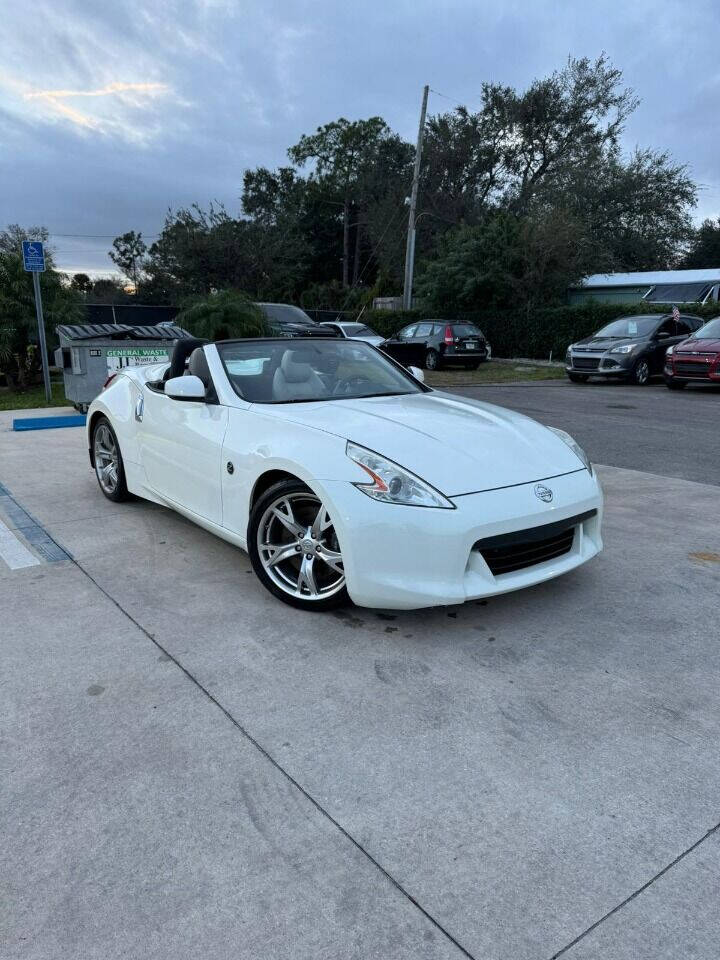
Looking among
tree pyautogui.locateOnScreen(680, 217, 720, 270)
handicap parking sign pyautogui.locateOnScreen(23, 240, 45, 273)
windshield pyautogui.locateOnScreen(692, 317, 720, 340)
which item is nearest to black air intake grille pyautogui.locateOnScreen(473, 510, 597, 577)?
handicap parking sign pyautogui.locateOnScreen(23, 240, 45, 273)

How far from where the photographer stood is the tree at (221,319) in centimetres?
1366

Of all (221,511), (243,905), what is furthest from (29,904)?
(221,511)

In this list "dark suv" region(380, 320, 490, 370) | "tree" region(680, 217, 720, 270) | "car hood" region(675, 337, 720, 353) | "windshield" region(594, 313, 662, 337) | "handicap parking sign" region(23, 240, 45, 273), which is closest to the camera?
"handicap parking sign" region(23, 240, 45, 273)

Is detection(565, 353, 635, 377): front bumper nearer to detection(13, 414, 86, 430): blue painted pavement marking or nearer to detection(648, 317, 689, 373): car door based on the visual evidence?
detection(648, 317, 689, 373): car door

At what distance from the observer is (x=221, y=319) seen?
13.8m

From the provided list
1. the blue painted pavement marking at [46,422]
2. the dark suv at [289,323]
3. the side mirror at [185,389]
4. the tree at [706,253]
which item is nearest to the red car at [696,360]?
the dark suv at [289,323]

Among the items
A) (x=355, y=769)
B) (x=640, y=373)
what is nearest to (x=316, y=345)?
(x=355, y=769)

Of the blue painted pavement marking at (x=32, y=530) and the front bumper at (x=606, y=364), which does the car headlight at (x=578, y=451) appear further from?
the front bumper at (x=606, y=364)

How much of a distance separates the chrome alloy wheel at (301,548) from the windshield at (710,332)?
1417 cm

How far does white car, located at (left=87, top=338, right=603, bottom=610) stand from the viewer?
3.04 meters

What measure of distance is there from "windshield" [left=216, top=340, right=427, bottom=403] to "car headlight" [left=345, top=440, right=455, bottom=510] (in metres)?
0.99

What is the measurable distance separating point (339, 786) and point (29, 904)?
2.92 feet

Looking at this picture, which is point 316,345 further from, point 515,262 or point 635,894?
point 515,262

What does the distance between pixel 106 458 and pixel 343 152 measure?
59.7m
